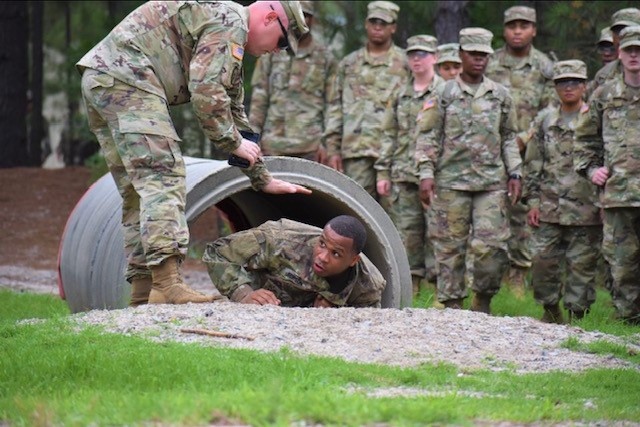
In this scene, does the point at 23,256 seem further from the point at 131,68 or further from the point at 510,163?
the point at 131,68

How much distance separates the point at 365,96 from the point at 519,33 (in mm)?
1702

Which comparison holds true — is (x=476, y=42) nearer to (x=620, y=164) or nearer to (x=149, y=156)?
(x=620, y=164)

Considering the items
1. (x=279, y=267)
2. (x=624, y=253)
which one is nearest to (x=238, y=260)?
(x=279, y=267)

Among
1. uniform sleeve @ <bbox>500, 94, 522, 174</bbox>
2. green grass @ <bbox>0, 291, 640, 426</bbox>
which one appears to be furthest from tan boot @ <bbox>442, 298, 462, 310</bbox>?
green grass @ <bbox>0, 291, 640, 426</bbox>

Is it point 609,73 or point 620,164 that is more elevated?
point 609,73

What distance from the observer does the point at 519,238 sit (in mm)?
14500

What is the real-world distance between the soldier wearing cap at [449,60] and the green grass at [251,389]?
6.58 metres

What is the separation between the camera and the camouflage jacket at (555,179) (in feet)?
38.9

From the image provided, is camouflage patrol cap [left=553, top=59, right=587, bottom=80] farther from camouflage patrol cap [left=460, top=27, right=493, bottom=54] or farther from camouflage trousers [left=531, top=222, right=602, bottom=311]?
camouflage trousers [left=531, top=222, right=602, bottom=311]

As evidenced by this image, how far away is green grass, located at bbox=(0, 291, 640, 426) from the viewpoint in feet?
18.9

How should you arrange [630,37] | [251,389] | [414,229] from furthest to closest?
[414,229] → [630,37] → [251,389]

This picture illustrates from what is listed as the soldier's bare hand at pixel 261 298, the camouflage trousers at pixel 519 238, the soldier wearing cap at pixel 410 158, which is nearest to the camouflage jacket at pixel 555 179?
the soldier wearing cap at pixel 410 158

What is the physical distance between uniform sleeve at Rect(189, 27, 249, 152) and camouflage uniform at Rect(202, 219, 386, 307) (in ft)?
3.86

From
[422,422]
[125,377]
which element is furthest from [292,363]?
[422,422]
